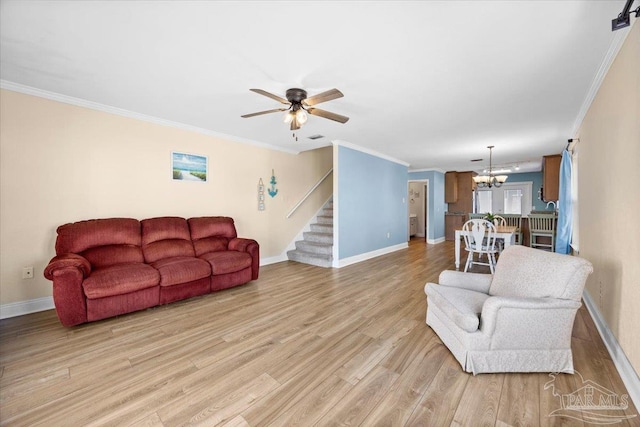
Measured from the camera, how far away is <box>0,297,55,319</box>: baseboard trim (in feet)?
8.87

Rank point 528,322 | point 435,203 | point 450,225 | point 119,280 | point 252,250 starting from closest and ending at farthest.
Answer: point 528,322 < point 119,280 < point 252,250 < point 435,203 < point 450,225

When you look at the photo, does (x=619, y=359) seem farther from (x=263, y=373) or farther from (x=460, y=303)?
(x=263, y=373)

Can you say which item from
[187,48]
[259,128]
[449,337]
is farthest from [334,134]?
[449,337]

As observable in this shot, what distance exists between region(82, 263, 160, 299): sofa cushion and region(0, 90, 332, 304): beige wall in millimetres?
847

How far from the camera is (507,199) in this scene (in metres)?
9.88

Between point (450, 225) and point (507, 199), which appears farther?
point (507, 199)

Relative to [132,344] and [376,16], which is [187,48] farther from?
[132,344]

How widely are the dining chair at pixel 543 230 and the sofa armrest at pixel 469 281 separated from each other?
431 cm

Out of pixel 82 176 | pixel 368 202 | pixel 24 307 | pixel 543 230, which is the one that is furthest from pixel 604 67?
pixel 24 307

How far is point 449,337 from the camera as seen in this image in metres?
2.02

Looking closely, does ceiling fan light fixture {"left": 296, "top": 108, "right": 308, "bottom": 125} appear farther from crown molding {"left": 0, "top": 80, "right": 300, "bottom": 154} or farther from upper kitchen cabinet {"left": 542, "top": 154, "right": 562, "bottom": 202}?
upper kitchen cabinet {"left": 542, "top": 154, "right": 562, "bottom": 202}

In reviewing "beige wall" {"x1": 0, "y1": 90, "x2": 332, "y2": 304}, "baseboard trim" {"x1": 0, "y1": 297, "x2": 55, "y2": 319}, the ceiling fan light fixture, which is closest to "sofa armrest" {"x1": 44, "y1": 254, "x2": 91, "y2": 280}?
"beige wall" {"x1": 0, "y1": 90, "x2": 332, "y2": 304}

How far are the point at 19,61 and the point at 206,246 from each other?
256 centimetres

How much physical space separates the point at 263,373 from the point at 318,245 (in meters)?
3.77
